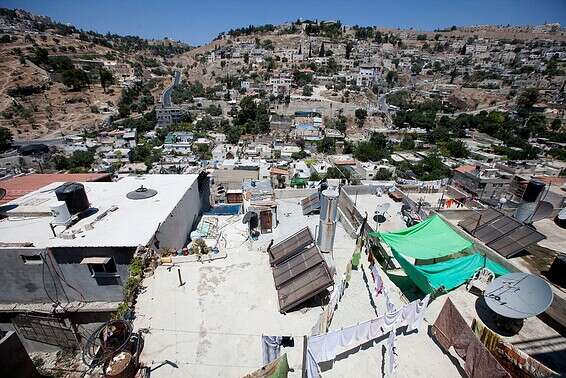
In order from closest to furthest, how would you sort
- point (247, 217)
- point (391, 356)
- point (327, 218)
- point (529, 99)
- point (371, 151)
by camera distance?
1. point (391, 356)
2. point (327, 218)
3. point (247, 217)
4. point (371, 151)
5. point (529, 99)

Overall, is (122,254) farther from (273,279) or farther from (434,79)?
(434,79)

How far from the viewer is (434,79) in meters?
115

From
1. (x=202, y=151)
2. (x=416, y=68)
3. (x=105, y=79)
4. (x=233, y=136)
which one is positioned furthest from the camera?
(x=416, y=68)

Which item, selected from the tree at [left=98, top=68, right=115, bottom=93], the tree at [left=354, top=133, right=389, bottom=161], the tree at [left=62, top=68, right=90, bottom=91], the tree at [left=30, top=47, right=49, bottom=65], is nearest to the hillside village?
the tree at [left=354, top=133, right=389, bottom=161]

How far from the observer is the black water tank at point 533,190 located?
11250 mm

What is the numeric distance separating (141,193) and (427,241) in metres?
11.5

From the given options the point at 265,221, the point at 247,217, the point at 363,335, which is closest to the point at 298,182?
the point at 265,221

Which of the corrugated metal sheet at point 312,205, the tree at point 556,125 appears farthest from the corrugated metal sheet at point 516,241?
the tree at point 556,125

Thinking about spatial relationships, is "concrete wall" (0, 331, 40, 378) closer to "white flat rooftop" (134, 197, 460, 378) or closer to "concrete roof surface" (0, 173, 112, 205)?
"white flat rooftop" (134, 197, 460, 378)

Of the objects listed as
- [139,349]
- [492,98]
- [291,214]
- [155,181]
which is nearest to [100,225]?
[155,181]

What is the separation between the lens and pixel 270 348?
18.4ft

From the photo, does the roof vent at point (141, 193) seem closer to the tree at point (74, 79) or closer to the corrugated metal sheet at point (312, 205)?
the corrugated metal sheet at point (312, 205)

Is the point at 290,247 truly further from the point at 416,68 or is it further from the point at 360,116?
the point at 416,68

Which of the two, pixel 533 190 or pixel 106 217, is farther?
pixel 533 190
